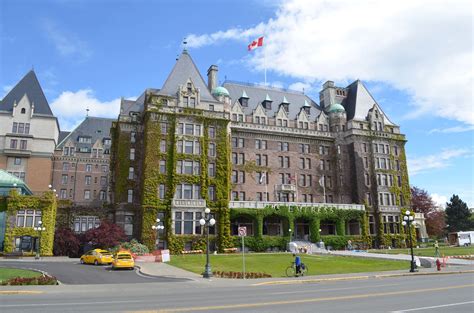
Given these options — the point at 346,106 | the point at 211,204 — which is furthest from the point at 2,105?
the point at 346,106

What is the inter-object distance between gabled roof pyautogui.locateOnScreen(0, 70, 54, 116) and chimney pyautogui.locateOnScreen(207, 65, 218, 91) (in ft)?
105

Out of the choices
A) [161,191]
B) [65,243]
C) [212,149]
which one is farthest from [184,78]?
[65,243]

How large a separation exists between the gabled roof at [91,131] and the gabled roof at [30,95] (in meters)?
16.3

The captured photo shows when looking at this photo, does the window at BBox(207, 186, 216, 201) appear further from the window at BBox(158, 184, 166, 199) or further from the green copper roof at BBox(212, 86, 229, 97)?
the green copper roof at BBox(212, 86, 229, 97)

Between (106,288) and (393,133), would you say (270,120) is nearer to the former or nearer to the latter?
Result: (393,133)

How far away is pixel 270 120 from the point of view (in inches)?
2712

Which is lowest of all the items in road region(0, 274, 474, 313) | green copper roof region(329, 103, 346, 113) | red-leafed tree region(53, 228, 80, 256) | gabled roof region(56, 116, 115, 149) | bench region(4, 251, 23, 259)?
road region(0, 274, 474, 313)

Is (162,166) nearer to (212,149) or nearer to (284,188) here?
(212,149)

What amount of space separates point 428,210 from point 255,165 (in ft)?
157

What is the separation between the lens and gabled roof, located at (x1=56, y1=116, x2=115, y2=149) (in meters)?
93.5

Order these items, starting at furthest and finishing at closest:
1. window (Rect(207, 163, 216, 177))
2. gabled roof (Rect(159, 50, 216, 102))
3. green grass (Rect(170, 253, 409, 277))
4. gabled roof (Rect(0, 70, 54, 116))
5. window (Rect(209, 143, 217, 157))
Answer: gabled roof (Rect(0, 70, 54, 116)), gabled roof (Rect(159, 50, 216, 102)), window (Rect(209, 143, 217, 157)), window (Rect(207, 163, 216, 177)), green grass (Rect(170, 253, 409, 277))

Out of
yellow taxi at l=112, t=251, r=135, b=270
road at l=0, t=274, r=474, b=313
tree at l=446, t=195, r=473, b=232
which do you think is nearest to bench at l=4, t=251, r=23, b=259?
yellow taxi at l=112, t=251, r=135, b=270

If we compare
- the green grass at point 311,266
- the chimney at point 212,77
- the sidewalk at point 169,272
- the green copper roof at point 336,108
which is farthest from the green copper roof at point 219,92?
the sidewalk at point 169,272

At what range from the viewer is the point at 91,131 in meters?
97.8
